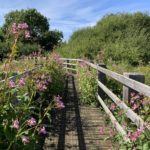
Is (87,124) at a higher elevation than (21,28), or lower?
lower

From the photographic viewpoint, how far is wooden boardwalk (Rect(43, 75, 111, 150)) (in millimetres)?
7000

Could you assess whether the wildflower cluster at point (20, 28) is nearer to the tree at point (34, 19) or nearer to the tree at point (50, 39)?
the tree at point (50, 39)

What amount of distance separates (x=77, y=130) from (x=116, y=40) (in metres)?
31.9

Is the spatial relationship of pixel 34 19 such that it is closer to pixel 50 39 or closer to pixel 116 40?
pixel 50 39

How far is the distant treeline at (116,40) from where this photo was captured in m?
32.5

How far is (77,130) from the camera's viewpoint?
8.18 metres

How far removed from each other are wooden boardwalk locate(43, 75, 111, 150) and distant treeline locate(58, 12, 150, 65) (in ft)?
66.1

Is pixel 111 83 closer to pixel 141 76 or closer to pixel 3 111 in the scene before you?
pixel 141 76

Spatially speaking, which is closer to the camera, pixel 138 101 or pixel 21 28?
pixel 21 28

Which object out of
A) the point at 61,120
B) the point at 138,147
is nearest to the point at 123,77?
the point at 138,147

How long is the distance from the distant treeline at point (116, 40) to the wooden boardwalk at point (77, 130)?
20.1m

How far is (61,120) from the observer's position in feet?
30.1

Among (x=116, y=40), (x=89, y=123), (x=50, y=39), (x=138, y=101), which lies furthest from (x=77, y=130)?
(x=50, y=39)

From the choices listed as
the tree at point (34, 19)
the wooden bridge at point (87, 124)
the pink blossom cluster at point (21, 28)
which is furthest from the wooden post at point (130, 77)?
the tree at point (34, 19)
